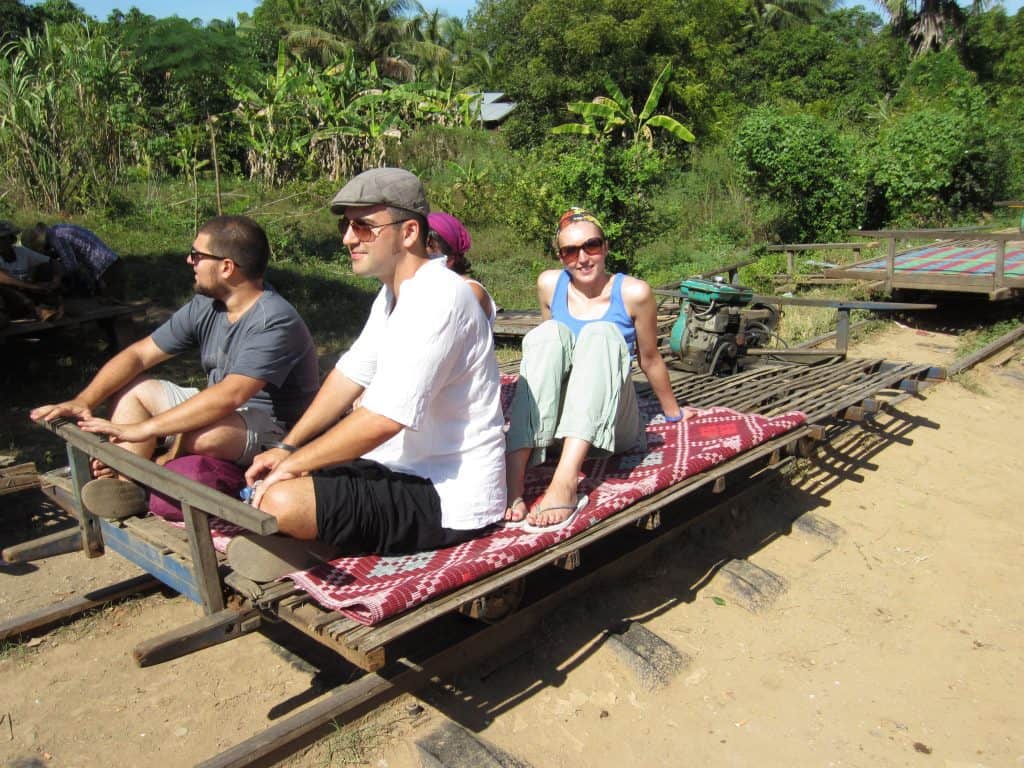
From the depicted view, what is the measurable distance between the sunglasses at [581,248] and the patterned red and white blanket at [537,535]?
99 centimetres

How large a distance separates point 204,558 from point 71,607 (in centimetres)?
141

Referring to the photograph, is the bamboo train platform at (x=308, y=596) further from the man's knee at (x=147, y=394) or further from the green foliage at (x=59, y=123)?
the green foliage at (x=59, y=123)

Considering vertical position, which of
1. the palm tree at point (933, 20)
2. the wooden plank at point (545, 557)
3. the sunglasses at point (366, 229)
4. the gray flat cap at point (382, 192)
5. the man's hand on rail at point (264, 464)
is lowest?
the wooden plank at point (545, 557)

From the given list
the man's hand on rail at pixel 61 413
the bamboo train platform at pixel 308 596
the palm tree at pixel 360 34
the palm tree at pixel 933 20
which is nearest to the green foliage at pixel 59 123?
the man's hand on rail at pixel 61 413

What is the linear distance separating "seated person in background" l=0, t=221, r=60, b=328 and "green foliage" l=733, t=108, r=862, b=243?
1205 centimetres

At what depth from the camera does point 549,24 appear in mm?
21969

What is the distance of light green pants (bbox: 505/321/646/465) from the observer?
11.4 ft

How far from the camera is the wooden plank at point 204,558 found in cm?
263

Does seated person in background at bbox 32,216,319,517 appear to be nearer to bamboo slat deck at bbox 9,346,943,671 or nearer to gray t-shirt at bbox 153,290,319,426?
gray t-shirt at bbox 153,290,319,426

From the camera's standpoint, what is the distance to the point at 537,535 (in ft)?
10.3

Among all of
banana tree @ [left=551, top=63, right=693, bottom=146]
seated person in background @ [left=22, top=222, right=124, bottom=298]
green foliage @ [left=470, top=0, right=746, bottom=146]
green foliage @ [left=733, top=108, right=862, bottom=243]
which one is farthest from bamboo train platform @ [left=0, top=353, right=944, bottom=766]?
green foliage @ [left=470, top=0, right=746, bottom=146]

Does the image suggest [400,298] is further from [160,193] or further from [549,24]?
[549,24]

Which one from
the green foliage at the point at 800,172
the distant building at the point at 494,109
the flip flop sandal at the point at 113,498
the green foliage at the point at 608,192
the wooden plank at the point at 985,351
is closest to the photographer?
the flip flop sandal at the point at 113,498

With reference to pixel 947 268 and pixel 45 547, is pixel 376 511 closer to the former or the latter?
pixel 45 547
